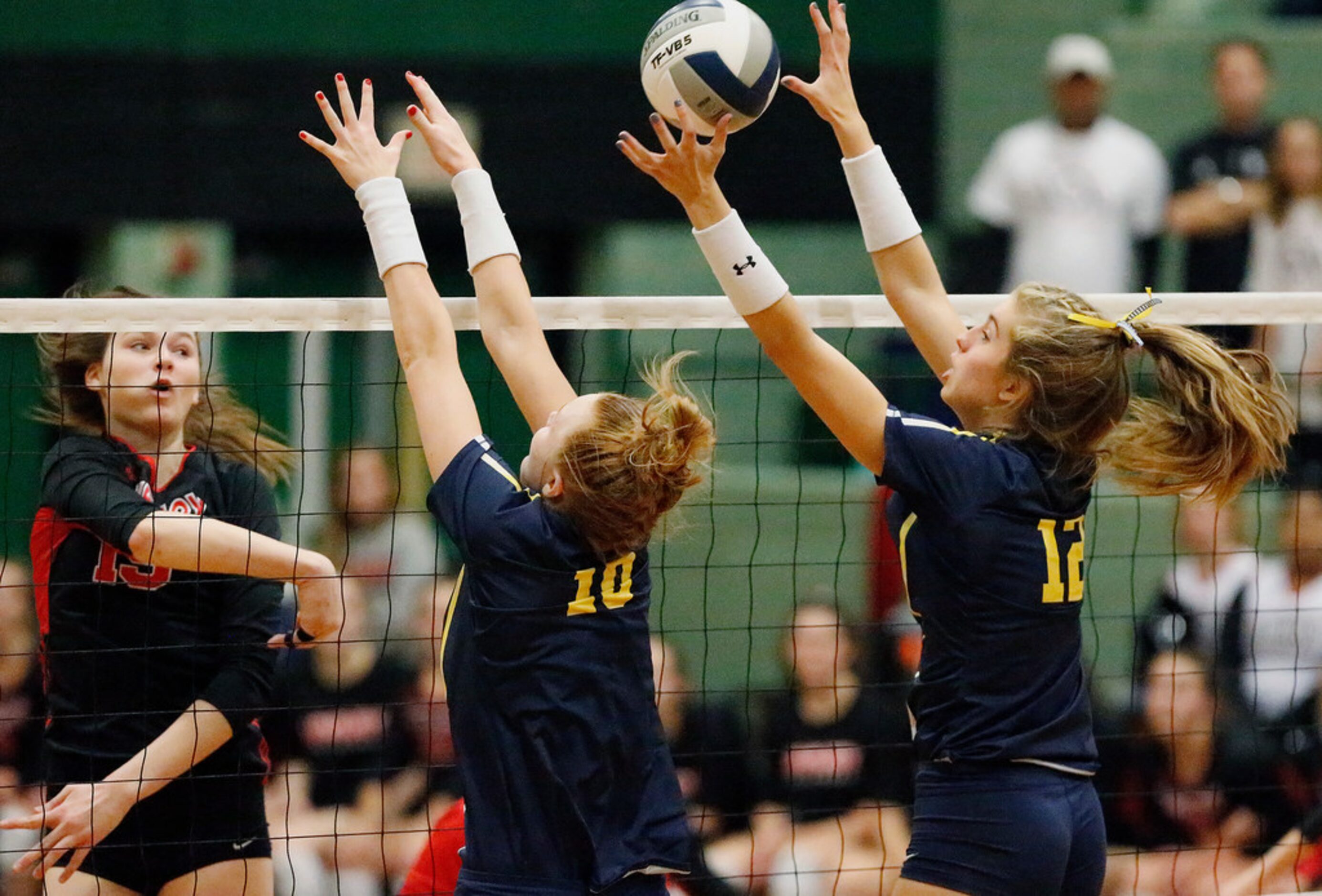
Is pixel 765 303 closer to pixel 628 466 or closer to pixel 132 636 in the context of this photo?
pixel 628 466

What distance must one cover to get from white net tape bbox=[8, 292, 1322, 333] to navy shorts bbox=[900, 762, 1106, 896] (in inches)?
45.0

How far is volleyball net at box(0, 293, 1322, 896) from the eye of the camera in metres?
4.39

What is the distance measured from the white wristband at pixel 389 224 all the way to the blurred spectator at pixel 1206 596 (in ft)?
11.7

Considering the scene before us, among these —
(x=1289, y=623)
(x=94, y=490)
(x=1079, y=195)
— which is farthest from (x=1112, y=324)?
(x=1079, y=195)

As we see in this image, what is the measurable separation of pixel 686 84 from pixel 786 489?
4265 millimetres

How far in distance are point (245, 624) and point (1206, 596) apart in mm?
4167

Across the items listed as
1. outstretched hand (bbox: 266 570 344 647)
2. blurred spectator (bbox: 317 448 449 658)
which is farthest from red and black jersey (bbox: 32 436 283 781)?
blurred spectator (bbox: 317 448 449 658)

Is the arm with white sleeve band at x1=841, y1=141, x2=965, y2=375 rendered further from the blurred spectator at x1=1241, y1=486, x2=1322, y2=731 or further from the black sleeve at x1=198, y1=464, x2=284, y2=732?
the blurred spectator at x1=1241, y1=486, x2=1322, y2=731

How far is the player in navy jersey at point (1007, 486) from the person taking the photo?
11.4 feet

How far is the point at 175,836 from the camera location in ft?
13.4

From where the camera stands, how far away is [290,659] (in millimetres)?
6203

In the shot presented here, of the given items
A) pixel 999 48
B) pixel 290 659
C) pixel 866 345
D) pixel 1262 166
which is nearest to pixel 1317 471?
pixel 1262 166

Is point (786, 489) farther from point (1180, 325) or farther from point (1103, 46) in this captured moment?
point (1180, 325)

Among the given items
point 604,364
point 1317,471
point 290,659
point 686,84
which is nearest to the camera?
point 686,84
